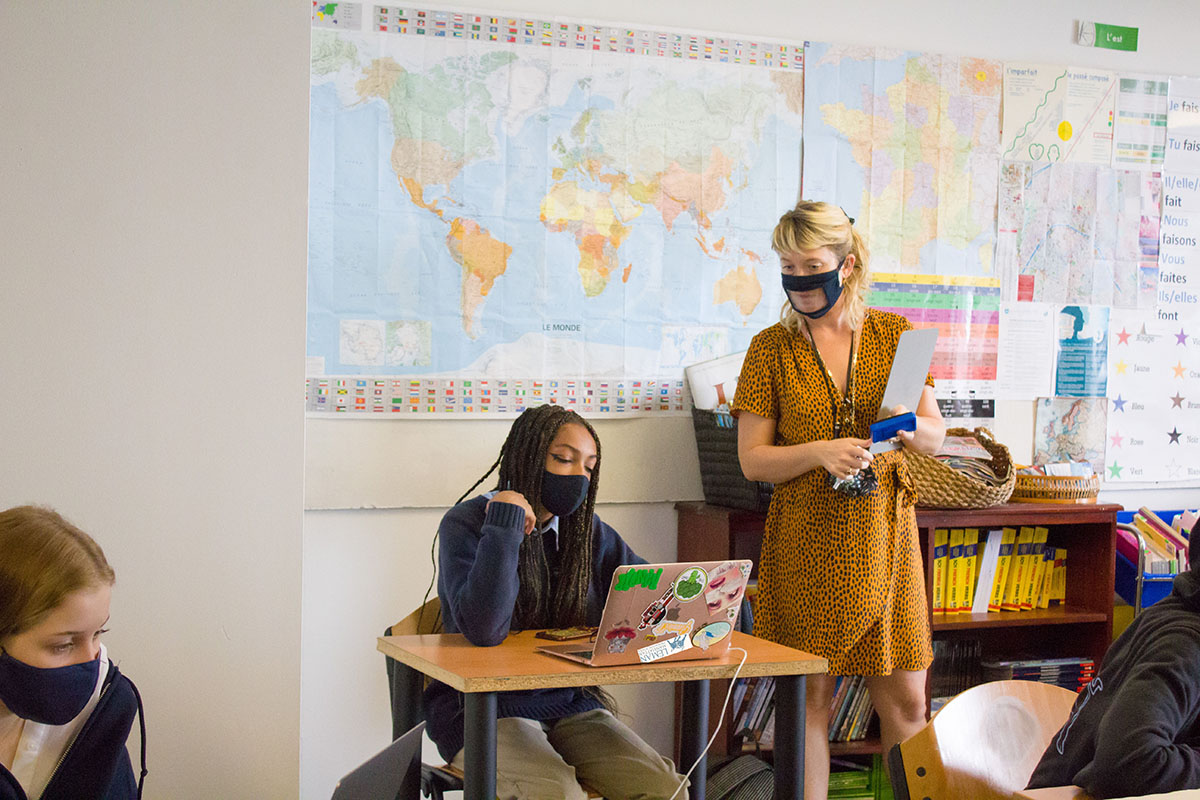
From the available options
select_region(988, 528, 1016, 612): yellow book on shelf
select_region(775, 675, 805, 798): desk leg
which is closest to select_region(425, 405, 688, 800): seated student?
select_region(775, 675, 805, 798): desk leg

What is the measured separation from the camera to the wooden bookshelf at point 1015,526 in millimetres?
3235

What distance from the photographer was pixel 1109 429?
3918mm

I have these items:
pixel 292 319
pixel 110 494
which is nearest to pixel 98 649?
pixel 110 494

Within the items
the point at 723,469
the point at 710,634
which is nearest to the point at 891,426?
the point at 710,634

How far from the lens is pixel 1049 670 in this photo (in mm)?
3477

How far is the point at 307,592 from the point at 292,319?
0.97m

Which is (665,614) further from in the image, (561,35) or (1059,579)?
(1059,579)

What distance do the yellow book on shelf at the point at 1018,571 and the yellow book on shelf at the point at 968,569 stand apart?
0.45 feet

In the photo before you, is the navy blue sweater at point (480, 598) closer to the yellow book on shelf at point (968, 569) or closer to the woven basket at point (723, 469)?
the woven basket at point (723, 469)

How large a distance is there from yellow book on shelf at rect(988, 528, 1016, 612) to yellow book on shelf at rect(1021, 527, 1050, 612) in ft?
0.24

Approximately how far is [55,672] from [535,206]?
2.01 metres

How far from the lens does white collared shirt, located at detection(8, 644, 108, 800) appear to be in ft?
5.38

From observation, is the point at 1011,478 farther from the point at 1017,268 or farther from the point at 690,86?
the point at 690,86

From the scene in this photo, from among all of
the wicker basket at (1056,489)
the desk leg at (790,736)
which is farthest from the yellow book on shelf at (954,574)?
the desk leg at (790,736)
